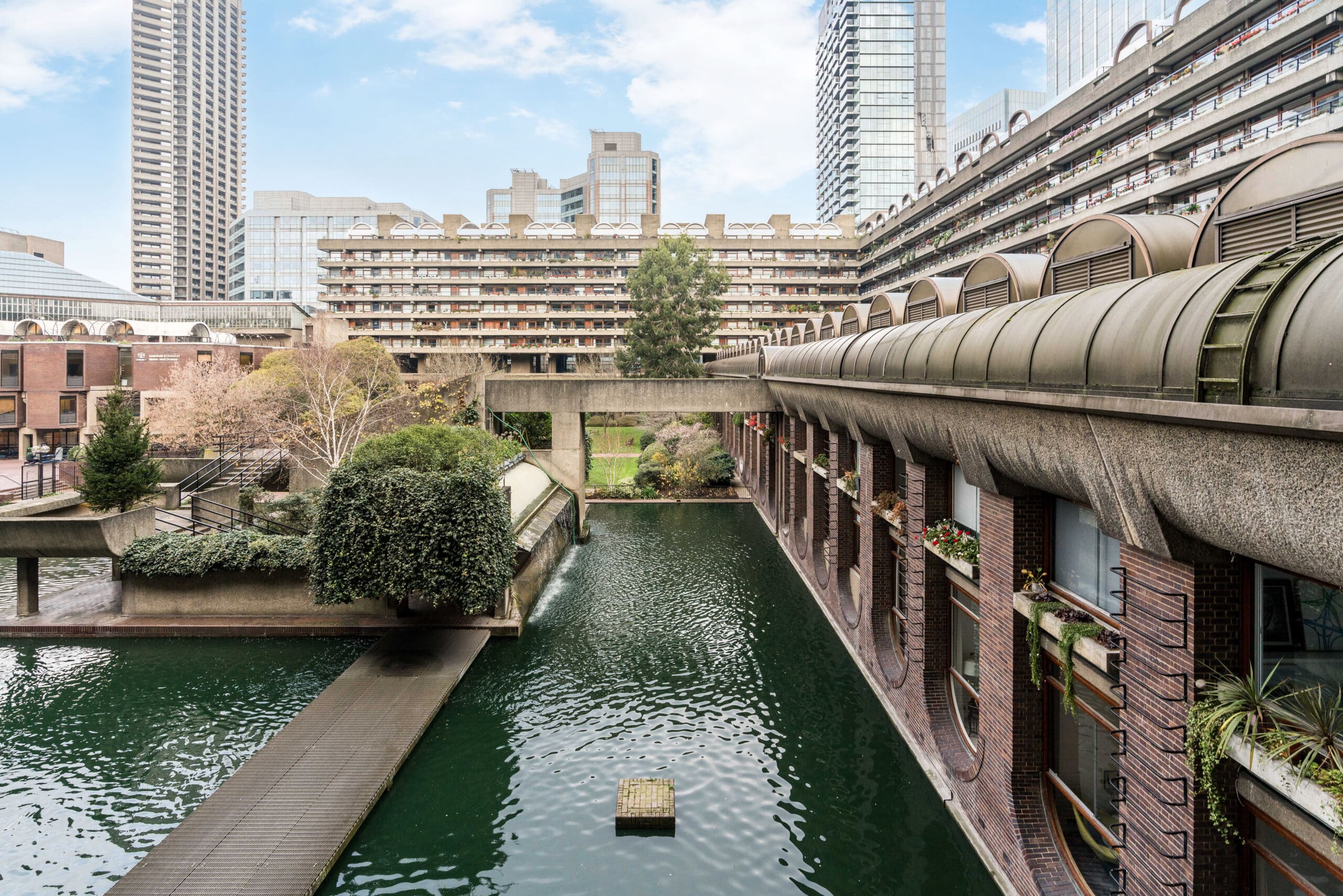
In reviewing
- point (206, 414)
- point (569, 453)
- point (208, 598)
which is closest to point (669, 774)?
point (208, 598)

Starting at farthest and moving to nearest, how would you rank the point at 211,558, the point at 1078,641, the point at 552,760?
the point at 211,558
the point at 552,760
the point at 1078,641

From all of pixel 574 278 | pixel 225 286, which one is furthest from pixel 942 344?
pixel 225 286

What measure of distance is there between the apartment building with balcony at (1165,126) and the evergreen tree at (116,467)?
22.4 meters

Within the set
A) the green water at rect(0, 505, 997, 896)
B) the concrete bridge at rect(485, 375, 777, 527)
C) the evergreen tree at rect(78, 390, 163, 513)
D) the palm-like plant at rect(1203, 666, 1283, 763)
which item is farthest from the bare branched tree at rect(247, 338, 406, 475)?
the palm-like plant at rect(1203, 666, 1283, 763)

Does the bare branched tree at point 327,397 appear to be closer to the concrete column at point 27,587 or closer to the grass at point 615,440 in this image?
the concrete column at point 27,587

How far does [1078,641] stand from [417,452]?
1464cm

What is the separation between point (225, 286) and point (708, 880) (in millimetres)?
190491

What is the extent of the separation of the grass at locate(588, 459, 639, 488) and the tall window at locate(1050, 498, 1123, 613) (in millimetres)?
33723

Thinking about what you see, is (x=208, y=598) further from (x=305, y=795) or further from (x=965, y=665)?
(x=965, y=665)

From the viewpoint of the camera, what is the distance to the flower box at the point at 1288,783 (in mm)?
4609

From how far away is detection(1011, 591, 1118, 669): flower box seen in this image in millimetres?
6918

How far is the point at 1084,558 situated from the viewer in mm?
8148

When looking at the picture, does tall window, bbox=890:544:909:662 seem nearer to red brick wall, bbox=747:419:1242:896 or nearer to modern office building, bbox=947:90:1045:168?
red brick wall, bbox=747:419:1242:896

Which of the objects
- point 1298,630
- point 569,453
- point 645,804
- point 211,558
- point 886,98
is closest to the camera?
point 1298,630
